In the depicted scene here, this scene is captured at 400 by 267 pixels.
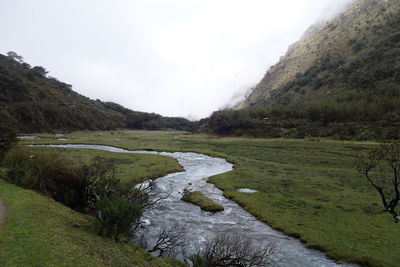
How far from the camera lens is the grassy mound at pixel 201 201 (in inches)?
1182

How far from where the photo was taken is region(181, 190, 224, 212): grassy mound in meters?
30.0

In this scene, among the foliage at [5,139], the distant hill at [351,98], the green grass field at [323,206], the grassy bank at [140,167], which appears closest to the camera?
the green grass field at [323,206]

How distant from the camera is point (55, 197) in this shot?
23438 millimetres

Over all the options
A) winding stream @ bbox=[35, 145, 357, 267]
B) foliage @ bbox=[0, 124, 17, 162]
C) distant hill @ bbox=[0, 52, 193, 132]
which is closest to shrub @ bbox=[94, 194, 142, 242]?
winding stream @ bbox=[35, 145, 357, 267]

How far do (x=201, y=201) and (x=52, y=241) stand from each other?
20.5 m

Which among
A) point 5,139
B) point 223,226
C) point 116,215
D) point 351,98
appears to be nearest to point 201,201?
point 223,226

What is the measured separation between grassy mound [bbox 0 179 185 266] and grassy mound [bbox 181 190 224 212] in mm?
13402

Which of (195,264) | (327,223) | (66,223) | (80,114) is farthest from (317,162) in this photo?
(80,114)

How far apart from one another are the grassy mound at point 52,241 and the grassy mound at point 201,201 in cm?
1340

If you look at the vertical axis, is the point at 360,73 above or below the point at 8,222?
above

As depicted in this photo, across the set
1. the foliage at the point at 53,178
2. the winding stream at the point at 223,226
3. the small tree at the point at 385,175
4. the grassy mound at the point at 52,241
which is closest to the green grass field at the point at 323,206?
the winding stream at the point at 223,226

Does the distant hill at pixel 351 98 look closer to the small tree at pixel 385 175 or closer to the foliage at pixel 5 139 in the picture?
the small tree at pixel 385 175

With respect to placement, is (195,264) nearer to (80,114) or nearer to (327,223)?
(327,223)

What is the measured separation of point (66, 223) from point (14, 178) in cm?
1030
